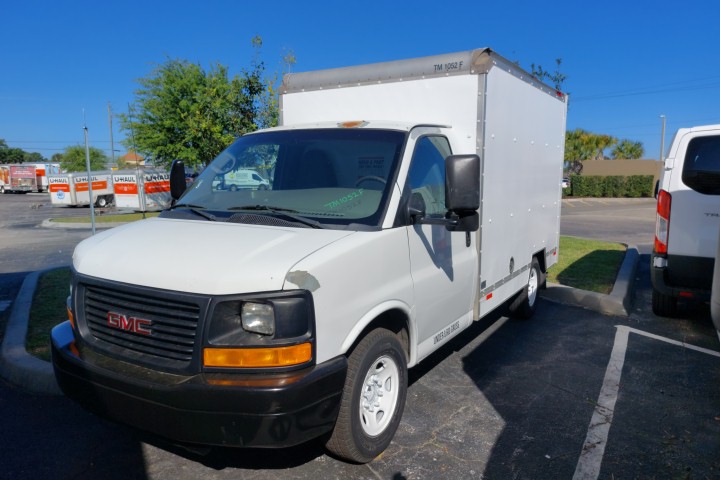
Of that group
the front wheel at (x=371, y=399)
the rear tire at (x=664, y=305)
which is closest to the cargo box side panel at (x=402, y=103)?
the front wheel at (x=371, y=399)

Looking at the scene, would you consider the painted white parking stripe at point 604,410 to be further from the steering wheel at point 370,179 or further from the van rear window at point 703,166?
the steering wheel at point 370,179

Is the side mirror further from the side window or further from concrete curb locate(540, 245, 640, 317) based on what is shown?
concrete curb locate(540, 245, 640, 317)

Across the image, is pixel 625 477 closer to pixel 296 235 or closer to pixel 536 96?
pixel 296 235

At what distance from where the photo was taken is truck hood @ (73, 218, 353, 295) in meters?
2.61

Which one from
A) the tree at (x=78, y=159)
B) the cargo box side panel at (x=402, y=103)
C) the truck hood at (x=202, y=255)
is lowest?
the truck hood at (x=202, y=255)

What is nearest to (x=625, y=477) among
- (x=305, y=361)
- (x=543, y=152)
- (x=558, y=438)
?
(x=558, y=438)

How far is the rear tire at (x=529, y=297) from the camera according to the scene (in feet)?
20.6

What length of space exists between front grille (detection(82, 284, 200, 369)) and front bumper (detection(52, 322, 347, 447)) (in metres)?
0.09

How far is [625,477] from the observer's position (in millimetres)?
3213

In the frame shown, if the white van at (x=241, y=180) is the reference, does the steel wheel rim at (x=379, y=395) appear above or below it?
below

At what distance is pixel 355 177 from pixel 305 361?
150 cm

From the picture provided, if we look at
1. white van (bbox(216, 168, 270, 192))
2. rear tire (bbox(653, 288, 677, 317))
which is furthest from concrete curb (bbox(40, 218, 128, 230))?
rear tire (bbox(653, 288, 677, 317))

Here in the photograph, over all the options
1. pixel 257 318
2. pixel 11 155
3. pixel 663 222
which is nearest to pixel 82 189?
pixel 663 222

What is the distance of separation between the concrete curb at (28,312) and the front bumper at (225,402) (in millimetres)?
1907
